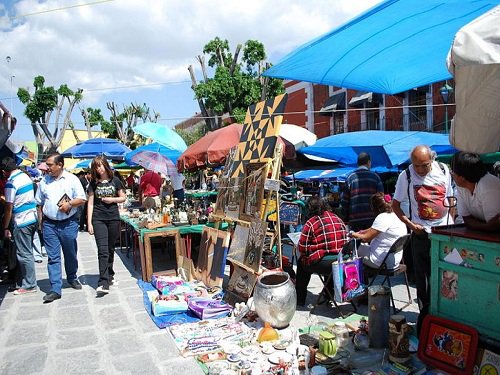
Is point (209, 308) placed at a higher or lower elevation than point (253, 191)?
lower

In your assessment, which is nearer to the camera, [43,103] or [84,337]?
[84,337]

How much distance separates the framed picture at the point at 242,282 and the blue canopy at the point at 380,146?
419 centimetres

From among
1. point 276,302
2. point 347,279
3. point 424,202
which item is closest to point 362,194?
point 424,202

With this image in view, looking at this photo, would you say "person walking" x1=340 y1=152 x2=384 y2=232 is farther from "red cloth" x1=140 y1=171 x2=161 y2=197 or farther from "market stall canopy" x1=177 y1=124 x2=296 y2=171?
"red cloth" x1=140 y1=171 x2=161 y2=197

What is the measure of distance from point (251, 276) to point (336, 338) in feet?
4.31

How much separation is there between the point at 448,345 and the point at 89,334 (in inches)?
129

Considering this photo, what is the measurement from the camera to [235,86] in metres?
19.0

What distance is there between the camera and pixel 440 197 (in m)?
3.91

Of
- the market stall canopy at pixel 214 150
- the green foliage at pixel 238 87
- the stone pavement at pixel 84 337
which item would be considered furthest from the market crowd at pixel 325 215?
the green foliage at pixel 238 87

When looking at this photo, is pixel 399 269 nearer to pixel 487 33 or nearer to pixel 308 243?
pixel 308 243

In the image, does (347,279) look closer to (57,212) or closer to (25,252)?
(57,212)

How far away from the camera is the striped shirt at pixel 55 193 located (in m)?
5.07

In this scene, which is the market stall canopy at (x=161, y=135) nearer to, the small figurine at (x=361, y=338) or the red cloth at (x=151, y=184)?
the red cloth at (x=151, y=184)

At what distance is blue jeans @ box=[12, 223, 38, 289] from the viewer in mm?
5309
